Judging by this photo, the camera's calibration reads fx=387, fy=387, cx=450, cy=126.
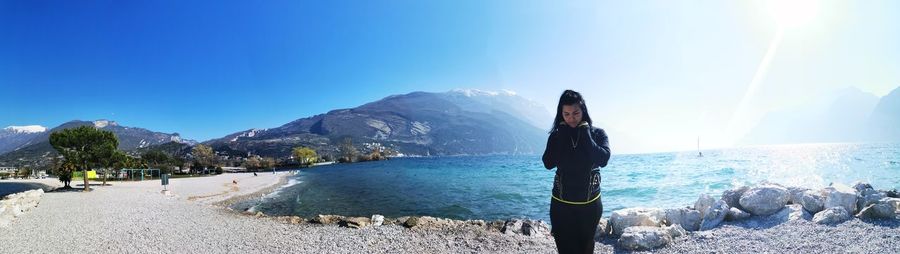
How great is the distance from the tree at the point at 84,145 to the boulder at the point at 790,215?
148ft

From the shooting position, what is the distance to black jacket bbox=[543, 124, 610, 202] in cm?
331

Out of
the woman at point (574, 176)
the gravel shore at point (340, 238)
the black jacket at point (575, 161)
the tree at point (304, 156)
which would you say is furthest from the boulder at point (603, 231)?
the tree at point (304, 156)

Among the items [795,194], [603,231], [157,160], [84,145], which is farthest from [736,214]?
[157,160]

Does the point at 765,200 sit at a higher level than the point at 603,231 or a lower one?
higher

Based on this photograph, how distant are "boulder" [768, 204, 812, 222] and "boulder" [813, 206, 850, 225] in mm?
511

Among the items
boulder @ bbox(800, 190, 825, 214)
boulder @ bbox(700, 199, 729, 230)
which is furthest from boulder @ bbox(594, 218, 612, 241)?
boulder @ bbox(800, 190, 825, 214)

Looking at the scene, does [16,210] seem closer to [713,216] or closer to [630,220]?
[630,220]

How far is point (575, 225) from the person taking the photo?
3.37 metres

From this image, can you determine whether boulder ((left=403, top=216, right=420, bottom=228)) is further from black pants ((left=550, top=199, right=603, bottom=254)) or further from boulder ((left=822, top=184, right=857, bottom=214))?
boulder ((left=822, top=184, right=857, bottom=214))

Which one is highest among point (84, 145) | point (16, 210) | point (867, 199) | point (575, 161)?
point (84, 145)

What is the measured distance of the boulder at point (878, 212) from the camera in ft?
27.9

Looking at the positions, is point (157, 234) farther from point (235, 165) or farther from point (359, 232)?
point (235, 165)

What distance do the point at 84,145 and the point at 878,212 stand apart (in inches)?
1863

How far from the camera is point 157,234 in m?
12.6
